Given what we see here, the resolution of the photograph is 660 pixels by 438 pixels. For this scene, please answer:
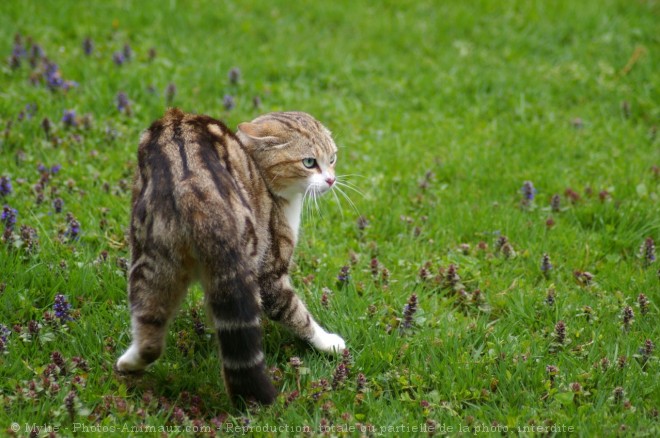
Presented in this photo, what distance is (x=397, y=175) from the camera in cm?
655

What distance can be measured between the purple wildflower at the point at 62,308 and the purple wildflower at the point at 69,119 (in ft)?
8.39

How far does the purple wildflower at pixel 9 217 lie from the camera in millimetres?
5004

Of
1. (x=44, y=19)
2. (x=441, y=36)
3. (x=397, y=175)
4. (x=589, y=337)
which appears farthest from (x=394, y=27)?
(x=589, y=337)

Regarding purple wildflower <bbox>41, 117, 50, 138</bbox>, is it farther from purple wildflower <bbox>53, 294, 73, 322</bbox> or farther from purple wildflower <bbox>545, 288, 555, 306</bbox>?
Result: purple wildflower <bbox>545, 288, 555, 306</bbox>

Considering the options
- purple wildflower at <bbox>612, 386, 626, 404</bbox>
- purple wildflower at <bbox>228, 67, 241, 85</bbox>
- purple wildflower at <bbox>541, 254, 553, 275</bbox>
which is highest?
purple wildflower at <bbox>228, 67, 241, 85</bbox>

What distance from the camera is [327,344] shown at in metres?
4.43

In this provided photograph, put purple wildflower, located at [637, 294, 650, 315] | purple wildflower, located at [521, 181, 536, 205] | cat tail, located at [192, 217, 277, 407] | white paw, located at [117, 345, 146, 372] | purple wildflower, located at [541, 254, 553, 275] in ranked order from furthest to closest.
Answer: purple wildflower, located at [521, 181, 536, 205] < purple wildflower, located at [541, 254, 553, 275] < purple wildflower, located at [637, 294, 650, 315] < white paw, located at [117, 345, 146, 372] < cat tail, located at [192, 217, 277, 407]

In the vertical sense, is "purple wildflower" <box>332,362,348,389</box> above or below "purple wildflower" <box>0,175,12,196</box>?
below

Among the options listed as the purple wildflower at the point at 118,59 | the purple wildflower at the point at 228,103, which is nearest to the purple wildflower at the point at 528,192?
the purple wildflower at the point at 228,103

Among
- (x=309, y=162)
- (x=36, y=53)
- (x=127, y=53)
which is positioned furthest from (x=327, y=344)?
(x=36, y=53)

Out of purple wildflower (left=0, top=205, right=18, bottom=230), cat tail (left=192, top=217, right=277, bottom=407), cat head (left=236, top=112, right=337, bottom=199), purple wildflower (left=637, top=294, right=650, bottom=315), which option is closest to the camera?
cat tail (left=192, top=217, right=277, bottom=407)

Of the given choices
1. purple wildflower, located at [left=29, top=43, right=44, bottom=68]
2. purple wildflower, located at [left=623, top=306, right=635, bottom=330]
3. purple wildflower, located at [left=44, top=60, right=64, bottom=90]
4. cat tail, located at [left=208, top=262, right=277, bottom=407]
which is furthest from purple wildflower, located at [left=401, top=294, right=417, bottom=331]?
purple wildflower, located at [left=29, top=43, right=44, bottom=68]

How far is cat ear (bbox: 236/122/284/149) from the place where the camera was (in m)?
4.61

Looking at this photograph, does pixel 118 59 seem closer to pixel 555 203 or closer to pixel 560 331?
pixel 555 203
